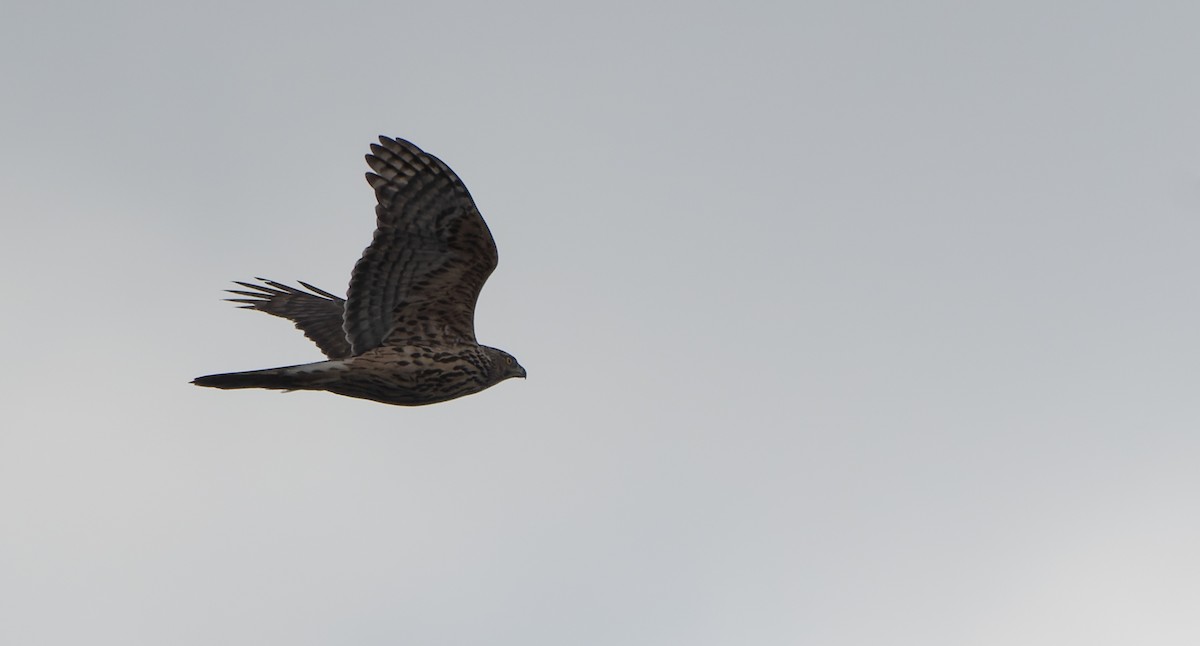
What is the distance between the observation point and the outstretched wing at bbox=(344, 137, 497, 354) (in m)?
14.5

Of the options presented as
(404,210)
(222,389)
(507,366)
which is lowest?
(222,389)

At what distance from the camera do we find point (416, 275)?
1468 centimetres

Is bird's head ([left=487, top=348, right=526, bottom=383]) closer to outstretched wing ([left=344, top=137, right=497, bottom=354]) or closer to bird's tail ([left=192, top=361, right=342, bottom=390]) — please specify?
outstretched wing ([left=344, top=137, right=497, bottom=354])

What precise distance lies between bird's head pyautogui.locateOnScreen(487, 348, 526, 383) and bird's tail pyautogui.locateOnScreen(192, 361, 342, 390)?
184cm

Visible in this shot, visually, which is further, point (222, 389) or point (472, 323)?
point (472, 323)

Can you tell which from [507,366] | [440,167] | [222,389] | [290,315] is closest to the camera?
[222,389]

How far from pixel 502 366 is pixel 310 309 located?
434 centimetres

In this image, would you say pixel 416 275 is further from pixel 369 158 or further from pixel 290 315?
pixel 290 315

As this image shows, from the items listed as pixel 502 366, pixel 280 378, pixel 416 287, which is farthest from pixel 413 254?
pixel 280 378

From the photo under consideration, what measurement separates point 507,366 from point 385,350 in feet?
4.88

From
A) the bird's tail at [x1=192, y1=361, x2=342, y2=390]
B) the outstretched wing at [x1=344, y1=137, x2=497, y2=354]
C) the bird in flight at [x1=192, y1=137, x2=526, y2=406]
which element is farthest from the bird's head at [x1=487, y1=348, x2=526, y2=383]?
the bird's tail at [x1=192, y1=361, x2=342, y2=390]

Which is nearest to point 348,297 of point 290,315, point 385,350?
point 385,350

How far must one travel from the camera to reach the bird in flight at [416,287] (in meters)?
14.4

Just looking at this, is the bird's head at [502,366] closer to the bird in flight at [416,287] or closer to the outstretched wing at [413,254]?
the bird in flight at [416,287]
